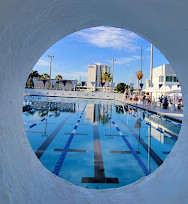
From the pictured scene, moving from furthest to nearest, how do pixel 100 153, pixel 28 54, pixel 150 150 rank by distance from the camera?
pixel 150 150 < pixel 100 153 < pixel 28 54

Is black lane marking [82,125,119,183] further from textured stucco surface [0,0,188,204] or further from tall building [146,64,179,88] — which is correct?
tall building [146,64,179,88]

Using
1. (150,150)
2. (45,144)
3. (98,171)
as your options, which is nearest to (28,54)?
(98,171)

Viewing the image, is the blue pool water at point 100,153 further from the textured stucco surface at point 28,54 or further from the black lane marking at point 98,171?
the textured stucco surface at point 28,54

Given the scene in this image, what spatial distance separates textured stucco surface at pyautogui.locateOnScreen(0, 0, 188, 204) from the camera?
55.6 inches

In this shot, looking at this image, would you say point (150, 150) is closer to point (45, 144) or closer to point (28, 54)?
point (45, 144)

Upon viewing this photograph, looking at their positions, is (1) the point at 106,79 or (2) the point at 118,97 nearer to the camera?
(2) the point at 118,97

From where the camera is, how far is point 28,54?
208cm

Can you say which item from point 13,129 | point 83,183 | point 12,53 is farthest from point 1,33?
point 83,183

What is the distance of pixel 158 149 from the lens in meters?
4.79

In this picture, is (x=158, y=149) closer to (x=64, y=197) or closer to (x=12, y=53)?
(x=64, y=197)

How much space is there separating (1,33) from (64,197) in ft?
5.72

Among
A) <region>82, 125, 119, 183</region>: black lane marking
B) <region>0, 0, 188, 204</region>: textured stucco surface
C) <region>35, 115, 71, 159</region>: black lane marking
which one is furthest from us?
<region>35, 115, 71, 159</region>: black lane marking

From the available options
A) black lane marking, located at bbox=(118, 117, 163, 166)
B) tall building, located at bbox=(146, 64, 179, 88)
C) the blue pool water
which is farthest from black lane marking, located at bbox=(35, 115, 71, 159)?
tall building, located at bbox=(146, 64, 179, 88)

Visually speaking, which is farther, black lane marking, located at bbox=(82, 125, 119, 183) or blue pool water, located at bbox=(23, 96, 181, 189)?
blue pool water, located at bbox=(23, 96, 181, 189)
